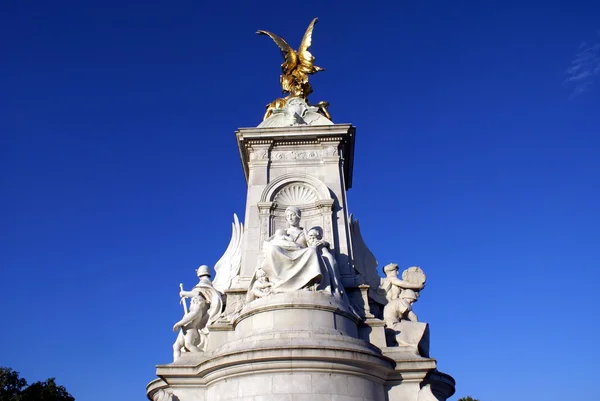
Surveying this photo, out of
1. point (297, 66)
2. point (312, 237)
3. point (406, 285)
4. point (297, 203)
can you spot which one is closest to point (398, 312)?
point (406, 285)

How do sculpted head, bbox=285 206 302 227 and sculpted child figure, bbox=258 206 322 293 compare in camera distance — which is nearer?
sculpted child figure, bbox=258 206 322 293

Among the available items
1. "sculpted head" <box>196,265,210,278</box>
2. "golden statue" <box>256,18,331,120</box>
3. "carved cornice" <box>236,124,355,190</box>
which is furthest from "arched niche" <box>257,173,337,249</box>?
"golden statue" <box>256,18,331,120</box>

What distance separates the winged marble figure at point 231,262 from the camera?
14.7m

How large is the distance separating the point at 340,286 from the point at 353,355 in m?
2.23

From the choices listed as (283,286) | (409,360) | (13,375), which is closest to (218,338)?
(283,286)

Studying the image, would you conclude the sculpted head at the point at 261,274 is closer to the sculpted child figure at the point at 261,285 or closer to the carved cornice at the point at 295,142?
the sculpted child figure at the point at 261,285

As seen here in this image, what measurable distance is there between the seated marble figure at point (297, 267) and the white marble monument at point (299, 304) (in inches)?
1.0

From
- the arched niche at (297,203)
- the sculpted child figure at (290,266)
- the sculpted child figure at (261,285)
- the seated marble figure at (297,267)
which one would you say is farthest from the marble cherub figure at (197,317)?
the sculpted child figure at (290,266)

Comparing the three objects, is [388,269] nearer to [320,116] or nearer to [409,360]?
[409,360]

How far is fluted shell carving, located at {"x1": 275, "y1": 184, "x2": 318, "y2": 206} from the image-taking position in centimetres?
1493

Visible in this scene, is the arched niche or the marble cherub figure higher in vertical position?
the arched niche

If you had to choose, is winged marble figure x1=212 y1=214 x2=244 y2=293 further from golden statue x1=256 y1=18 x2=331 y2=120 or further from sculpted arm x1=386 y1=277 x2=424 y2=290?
golden statue x1=256 y1=18 x2=331 y2=120

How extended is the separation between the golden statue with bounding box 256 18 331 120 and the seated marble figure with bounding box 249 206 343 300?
7.67m

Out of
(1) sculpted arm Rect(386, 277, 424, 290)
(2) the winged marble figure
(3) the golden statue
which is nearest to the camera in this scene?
(1) sculpted arm Rect(386, 277, 424, 290)
